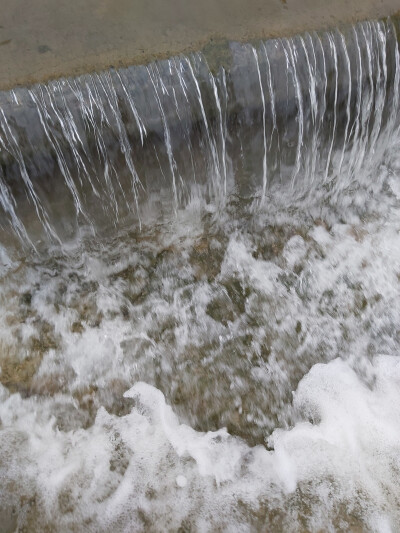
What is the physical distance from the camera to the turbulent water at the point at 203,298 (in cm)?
241

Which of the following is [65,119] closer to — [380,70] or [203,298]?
[203,298]

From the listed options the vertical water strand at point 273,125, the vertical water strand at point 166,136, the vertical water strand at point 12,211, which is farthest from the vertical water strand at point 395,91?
the vertical water strand at point 12,211

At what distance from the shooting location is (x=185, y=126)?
8.25 ft

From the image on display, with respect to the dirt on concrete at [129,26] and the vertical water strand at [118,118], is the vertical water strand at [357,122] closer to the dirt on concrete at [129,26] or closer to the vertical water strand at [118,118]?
the dirt on concrete at [129,26]

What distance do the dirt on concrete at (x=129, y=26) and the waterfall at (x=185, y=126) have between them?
0.10 m

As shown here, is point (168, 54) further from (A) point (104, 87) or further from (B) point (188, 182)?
(B) point (188, 182)

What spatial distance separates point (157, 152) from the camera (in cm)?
258

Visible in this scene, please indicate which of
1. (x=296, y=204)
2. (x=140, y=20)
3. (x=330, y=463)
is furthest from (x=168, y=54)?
(x=330, y=463)

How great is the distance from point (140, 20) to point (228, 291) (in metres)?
1.69

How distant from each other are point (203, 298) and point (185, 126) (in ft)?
3.72

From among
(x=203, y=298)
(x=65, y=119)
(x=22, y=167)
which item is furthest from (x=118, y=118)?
(x=203, y=298)

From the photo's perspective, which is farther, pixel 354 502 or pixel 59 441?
pixel 59 441

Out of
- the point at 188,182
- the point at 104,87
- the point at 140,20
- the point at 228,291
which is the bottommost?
the point at 228,291

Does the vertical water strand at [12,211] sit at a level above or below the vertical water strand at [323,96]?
below
